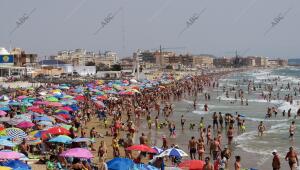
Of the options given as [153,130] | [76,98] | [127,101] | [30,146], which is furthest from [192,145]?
[127,101]

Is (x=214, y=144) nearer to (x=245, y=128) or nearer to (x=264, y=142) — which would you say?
(x=264, y=142)

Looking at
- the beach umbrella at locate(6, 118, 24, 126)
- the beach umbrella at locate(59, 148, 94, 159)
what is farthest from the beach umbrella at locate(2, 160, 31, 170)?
the beach umbrella at locate(6, 118, 24, 126)

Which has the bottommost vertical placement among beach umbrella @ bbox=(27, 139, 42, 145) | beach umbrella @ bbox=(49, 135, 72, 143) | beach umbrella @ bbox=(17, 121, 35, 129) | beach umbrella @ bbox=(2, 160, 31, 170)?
beach umbrella @ bbox=(27, 139, 42, 145)

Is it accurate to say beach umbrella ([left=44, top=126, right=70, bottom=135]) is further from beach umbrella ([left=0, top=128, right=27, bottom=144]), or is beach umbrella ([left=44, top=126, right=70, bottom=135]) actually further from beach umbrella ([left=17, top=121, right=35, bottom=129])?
beach umbrella ([left=17, top=121, right=35, bottom=129])

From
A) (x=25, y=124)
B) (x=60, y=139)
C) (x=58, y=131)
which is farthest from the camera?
(x=25, y=124)

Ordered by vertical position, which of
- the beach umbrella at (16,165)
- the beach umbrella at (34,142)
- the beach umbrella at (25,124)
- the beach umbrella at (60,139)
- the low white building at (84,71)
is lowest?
the low white building at (84,71)

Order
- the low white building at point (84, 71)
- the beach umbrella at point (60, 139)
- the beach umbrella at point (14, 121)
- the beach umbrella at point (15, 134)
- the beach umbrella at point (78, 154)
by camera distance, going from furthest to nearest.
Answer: the low white building at point (84, 71) < the beach umbrella at point (14, 121) < the beach umbrella at point (60, 139) < the beach umbrella at point (15, 134) < the beach umbrella at point (78, 154)

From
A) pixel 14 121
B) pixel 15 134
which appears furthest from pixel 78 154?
pixel 14 121

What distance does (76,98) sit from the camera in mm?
30234

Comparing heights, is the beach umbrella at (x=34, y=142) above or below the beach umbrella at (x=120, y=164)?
below

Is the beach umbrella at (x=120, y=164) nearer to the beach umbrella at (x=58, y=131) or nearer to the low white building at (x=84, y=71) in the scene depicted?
the beach umbrella at (x=58, y=131)

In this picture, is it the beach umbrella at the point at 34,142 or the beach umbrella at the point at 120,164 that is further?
the beach umbrella at the point at 34,142

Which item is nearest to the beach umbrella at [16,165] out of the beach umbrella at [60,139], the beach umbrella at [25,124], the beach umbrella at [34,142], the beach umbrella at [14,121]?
the beach umbrella at [60,139]

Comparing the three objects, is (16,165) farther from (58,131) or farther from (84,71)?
(84,71)
